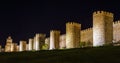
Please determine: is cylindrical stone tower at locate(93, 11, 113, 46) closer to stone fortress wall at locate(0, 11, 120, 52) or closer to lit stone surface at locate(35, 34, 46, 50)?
stone fortress wall at locate(0, 11, 120, 52)

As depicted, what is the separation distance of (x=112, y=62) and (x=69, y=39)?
31.8 meters

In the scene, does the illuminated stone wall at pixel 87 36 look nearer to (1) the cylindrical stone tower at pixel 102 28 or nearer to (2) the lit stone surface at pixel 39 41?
(2) the lit stone surface at pixel 39 41

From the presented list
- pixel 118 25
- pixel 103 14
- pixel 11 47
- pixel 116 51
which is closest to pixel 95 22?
pixel 103 14

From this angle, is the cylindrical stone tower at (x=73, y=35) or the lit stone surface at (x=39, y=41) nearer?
the cylindrical stone tower at (x=73, y=35)

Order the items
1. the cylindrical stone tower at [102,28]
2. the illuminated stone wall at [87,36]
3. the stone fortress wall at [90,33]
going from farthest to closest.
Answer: the illuminated stone wall at [87,36], the stone fortress wall at [90,33], the cylindrical stone tower at [102,28]

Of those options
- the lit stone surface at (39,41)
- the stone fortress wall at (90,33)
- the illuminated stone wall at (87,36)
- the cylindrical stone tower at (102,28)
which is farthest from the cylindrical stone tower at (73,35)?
the lit stone surface at (39,41)

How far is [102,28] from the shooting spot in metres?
Result: 44.8

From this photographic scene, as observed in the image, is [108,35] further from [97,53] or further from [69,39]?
[97,53]

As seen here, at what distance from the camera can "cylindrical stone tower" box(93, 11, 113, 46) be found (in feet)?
145

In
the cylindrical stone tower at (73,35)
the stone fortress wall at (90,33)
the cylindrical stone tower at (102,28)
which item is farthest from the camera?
the cylindrical stone tower at (73,35)

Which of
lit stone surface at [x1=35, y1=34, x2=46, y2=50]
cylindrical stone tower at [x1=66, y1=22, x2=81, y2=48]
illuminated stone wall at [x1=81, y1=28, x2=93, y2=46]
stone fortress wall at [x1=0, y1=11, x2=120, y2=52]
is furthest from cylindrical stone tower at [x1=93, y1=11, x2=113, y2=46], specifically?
lit stone surface at [x1=35, y1=34, x2=46, y2=50]

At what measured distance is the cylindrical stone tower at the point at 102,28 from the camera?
4412 cm

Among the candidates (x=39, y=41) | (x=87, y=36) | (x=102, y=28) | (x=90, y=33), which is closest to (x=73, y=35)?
(x=102, y=28)

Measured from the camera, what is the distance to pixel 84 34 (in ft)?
196
